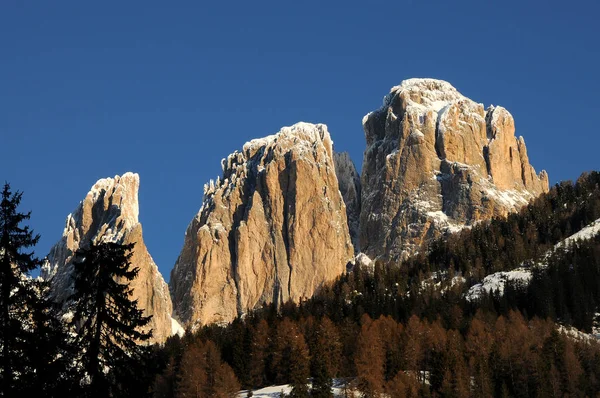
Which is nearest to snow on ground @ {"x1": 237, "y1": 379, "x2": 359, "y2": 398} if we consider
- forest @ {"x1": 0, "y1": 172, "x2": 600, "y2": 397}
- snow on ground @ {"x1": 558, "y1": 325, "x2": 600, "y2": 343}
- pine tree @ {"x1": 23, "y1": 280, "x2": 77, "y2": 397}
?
forest @ {"x1": 0, "y1": 172, "x2": 600, "y2": 397}

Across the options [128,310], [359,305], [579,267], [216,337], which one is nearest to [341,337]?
[216,337]

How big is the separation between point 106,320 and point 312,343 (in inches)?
3876

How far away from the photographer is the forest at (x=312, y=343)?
3328 cm

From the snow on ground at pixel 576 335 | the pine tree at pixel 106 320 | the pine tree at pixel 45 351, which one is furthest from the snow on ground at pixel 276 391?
the pine tree at pixel 45 351

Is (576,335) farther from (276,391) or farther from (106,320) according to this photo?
(106,320)

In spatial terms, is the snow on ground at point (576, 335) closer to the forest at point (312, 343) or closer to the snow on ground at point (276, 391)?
the forest at point (312, 343)

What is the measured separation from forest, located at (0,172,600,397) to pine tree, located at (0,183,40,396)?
0.18ft

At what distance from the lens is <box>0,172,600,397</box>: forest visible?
33.3m

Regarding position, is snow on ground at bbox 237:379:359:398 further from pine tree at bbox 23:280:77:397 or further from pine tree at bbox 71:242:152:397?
pine tree at bbox 23:280:77:397

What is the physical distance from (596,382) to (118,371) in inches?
3886

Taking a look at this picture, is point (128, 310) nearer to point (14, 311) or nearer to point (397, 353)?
point (14, 311)

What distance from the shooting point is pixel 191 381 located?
4683 inches

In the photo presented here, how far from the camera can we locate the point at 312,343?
13200 centimetres

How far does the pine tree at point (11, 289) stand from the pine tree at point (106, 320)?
235cm
